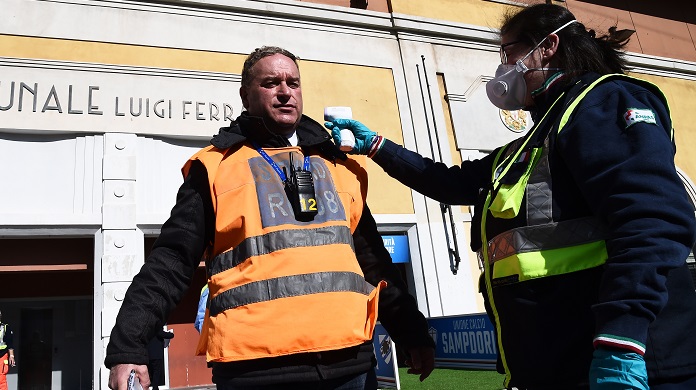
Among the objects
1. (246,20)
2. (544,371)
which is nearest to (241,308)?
(544,371)

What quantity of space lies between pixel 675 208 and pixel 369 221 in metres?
1.26

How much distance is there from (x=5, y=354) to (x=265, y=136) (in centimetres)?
877

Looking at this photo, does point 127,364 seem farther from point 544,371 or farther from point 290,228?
point 544,371

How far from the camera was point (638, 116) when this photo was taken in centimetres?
154

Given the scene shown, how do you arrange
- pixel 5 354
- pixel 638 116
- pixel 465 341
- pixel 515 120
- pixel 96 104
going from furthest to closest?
1. pixel 515 120
2. pixel 96 104
3. pixel 5 354
4. pixel 465 341
5. pixel 638 116

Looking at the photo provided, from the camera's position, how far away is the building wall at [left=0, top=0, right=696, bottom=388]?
8938mm

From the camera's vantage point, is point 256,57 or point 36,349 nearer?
point 256,57

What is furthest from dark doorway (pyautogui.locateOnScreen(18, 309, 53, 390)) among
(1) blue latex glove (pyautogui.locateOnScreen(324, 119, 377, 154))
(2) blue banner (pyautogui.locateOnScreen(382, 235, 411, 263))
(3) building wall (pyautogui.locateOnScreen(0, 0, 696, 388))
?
(1) blue latex glove (pyautogui.locateOnScreen(324, 119, 377, 154))

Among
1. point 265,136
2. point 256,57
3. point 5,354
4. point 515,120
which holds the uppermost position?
point 515,120

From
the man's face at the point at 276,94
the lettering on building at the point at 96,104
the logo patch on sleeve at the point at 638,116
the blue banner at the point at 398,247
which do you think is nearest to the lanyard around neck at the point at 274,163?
the man's face at the point at 276,94

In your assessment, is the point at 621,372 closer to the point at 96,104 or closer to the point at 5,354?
the point at 96,104

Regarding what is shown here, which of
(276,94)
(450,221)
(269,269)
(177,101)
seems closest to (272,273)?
(269,269)

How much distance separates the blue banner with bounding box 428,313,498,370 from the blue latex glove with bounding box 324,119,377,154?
138 inches

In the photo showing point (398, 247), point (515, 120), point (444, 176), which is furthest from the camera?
point (515, 120)
